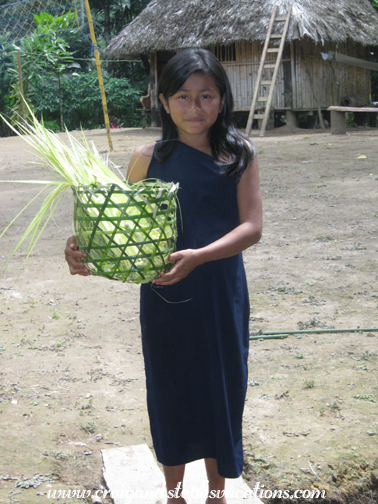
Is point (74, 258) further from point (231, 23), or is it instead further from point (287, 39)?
point (231, 23)

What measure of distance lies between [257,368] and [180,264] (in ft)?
5.22

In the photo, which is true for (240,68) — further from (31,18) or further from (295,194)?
(31,18)

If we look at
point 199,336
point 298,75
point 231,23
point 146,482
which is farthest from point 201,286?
point 231,23

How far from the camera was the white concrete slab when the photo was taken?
6.75 feet

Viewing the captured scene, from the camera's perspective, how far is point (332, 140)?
433 inches

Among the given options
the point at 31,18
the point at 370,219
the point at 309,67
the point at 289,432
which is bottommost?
the point at 289,432

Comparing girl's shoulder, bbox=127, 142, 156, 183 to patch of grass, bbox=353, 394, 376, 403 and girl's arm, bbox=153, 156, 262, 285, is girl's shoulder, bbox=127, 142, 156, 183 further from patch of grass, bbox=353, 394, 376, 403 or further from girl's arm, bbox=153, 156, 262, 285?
patch of grass, bbox=353, 394, 376, 403

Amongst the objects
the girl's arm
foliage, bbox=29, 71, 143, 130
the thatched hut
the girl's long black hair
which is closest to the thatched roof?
the thatched hut

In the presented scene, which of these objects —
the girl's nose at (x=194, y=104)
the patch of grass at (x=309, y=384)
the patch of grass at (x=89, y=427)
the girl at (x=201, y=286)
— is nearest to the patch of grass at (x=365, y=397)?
the patch of grass at (x=309, y=384)

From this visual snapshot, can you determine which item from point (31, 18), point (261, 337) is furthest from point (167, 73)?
point (31, 18)

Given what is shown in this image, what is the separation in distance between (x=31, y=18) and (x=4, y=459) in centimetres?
2048

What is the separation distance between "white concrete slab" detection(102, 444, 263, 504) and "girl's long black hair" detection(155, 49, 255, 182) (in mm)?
1167

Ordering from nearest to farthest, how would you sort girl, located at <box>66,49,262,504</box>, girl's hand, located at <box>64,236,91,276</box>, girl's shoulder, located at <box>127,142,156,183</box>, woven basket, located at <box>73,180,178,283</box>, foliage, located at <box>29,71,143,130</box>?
woven basket, located at <box>73,180,178,283</box>
girl's hand, located at <box>64,236,91,276</box>
girl, located at <box>66,49,262,504</box>
girl's shoulder, located at <box>127,142,156,183</box>
foliage, located at <box>29,71,143,130</box>

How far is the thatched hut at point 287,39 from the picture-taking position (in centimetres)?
1326
